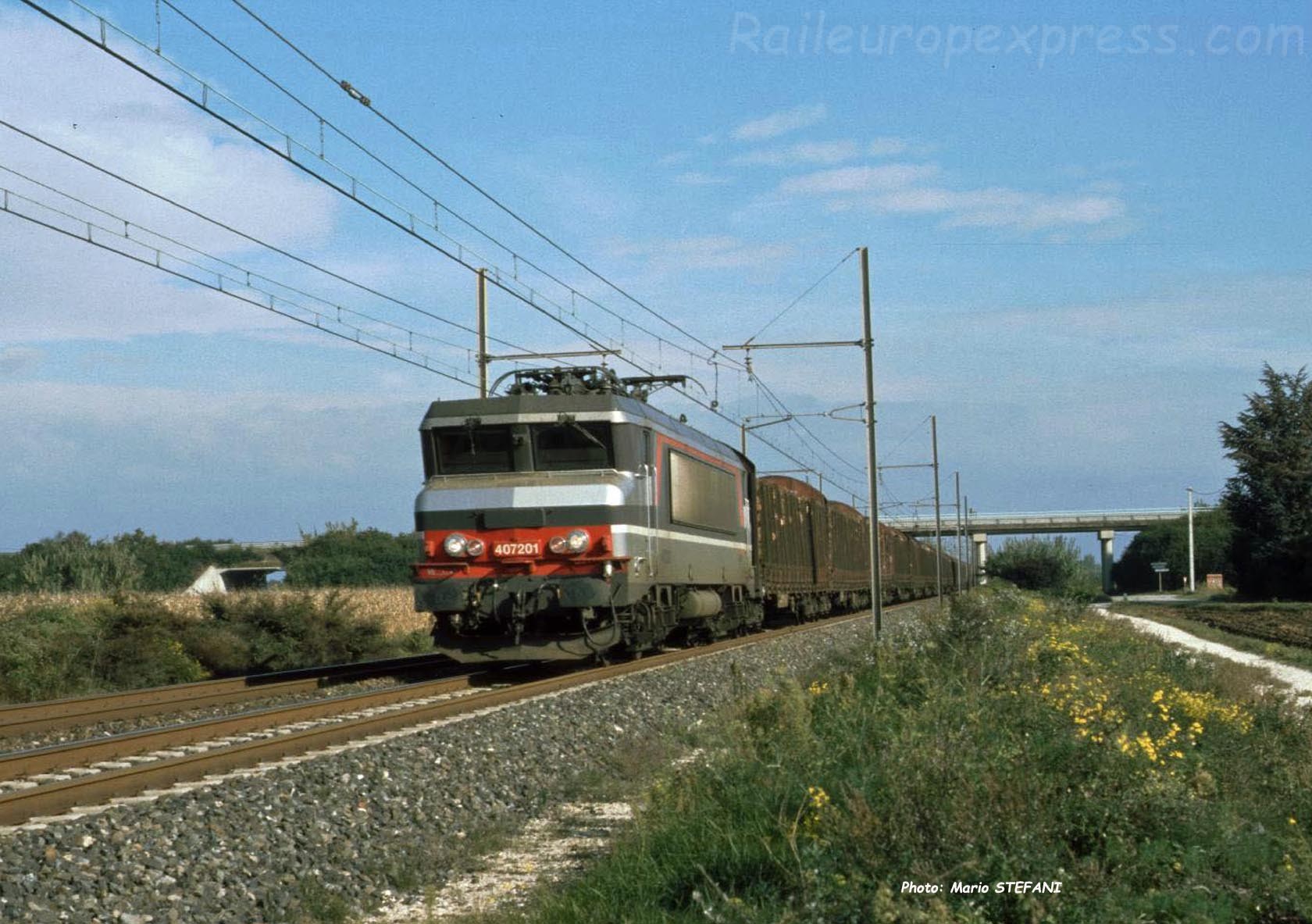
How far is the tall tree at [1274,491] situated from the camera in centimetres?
6291

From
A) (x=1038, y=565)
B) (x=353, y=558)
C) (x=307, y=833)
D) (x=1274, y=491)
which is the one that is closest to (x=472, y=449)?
(x=307, y=833)

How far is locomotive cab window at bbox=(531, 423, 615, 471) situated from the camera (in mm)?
17547

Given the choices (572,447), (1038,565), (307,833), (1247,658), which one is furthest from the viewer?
(1038,565)

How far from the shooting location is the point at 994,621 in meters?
15.6

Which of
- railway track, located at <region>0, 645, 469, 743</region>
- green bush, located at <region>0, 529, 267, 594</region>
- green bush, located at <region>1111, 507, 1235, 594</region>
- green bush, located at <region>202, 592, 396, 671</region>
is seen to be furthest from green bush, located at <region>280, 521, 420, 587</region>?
green bush, located at <region>1111, 507, 1235, 594</region>

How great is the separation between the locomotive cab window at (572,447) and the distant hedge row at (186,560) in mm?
25190

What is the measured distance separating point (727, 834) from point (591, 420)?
1092cm

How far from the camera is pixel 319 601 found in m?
34.6

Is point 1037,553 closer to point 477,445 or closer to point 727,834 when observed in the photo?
point 477,445

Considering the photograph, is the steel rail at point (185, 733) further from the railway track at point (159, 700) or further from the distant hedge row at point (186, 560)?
the distant hedge row at point (186, 560)

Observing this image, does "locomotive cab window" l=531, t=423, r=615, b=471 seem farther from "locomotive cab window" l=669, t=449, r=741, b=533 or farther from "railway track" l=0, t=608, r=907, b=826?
"railway track" l=0, t=608, r=907, b=826

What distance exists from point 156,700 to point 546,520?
16.7 feet

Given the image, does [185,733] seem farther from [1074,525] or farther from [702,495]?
[1074,525]

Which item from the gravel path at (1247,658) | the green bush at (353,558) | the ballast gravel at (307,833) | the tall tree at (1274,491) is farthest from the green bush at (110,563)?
the tall tree at (1274,491)
